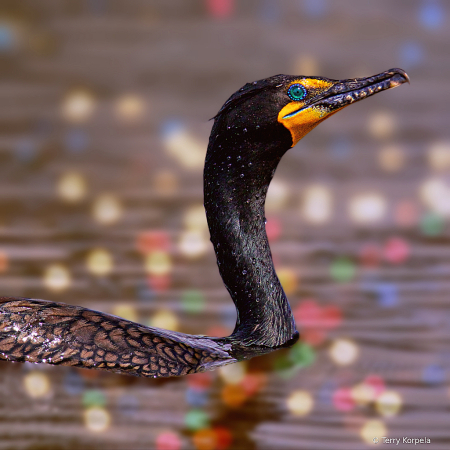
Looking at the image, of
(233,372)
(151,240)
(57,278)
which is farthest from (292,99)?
(57,278)

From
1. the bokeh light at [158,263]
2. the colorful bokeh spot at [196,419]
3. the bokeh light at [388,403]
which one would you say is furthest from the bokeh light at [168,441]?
the bokeh light at [158,263]

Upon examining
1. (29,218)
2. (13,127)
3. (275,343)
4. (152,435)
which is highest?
(13,127)

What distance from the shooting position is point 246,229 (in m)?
0.78

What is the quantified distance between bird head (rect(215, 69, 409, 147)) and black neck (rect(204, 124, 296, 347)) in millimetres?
23

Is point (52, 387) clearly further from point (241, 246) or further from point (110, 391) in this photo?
point (241, 246)

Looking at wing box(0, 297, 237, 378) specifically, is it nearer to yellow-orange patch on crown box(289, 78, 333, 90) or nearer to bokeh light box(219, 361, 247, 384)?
bokeh light box(219, 361, 247, 384)

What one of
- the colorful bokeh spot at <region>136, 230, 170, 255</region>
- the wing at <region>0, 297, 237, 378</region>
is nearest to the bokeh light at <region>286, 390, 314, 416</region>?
the wing at <region>0, 297, 237, 378</region>

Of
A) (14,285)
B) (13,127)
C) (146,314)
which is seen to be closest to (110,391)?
(146,314)

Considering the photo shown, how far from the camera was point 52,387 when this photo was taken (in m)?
0.70

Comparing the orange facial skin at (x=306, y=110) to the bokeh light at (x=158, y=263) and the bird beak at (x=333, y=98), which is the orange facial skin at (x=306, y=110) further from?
the bokeh light at (x=158, y=263)

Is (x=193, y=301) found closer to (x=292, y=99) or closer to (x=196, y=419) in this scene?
(x=196, y=419)

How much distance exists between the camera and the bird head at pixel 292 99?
715mm

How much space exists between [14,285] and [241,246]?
Result: 27.9 inches

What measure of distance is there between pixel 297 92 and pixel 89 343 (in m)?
0.40
